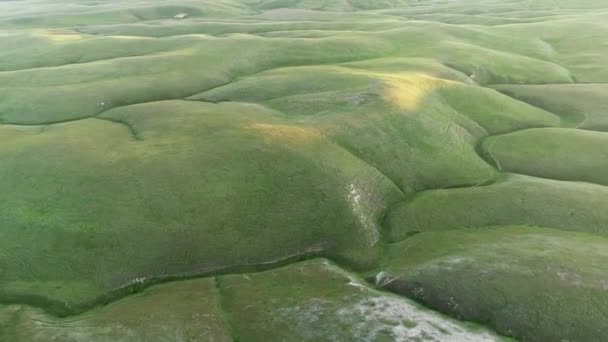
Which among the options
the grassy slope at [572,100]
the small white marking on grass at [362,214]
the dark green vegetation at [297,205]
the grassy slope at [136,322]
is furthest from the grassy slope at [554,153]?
the grassy slope at [136,322]

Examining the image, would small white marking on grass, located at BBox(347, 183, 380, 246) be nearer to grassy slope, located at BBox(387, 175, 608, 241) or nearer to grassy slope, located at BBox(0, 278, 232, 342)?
grassy slope, located at BBox(387, 175, 608, 241)

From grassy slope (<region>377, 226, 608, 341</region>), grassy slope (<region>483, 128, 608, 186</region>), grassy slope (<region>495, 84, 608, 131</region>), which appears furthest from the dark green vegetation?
grassy slope (<region>495, 84, 608, 131</region>)

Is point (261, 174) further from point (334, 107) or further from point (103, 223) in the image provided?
point (334, 107)

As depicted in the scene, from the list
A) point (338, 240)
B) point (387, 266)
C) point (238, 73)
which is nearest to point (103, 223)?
point (338, 240)

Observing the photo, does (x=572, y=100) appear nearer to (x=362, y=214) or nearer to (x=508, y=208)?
(x=508, y=208)

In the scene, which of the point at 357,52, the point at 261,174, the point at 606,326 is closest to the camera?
Answer: the point at 606,326

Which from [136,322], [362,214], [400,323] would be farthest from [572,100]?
[136,322]

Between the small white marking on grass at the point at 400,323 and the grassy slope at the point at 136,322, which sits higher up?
the small white marking on grass at the point at 400,323

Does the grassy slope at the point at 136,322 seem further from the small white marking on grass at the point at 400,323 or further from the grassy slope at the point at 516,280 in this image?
the grassy slope at the point at 516,280
